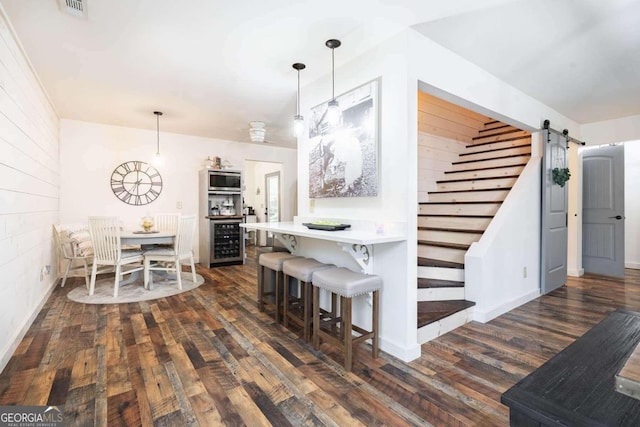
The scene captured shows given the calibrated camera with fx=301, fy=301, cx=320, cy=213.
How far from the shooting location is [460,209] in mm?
3998

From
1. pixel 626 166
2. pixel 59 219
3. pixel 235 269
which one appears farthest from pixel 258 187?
pixel 626 166

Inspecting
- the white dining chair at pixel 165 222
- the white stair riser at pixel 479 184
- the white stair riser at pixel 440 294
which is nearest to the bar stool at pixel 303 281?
the white stair riser at pixel 440 294

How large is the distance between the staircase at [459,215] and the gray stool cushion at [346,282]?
618 mm

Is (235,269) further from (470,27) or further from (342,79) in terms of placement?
(470,27)

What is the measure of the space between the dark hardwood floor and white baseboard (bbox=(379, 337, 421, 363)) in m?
0.05

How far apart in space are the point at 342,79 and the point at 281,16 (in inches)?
32.2

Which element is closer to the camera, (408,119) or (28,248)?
(408,119)

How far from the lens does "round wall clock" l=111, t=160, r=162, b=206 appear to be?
16.3ft

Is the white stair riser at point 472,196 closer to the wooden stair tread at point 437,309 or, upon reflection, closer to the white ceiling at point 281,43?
the white ceiling at point 281,43

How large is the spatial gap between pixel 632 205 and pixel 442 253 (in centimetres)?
439

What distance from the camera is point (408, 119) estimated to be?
2.17m

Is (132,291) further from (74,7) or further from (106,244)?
(74,7)

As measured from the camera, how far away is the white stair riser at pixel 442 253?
3290mm

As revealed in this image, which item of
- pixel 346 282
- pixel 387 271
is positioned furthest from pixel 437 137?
pixel 346 282
